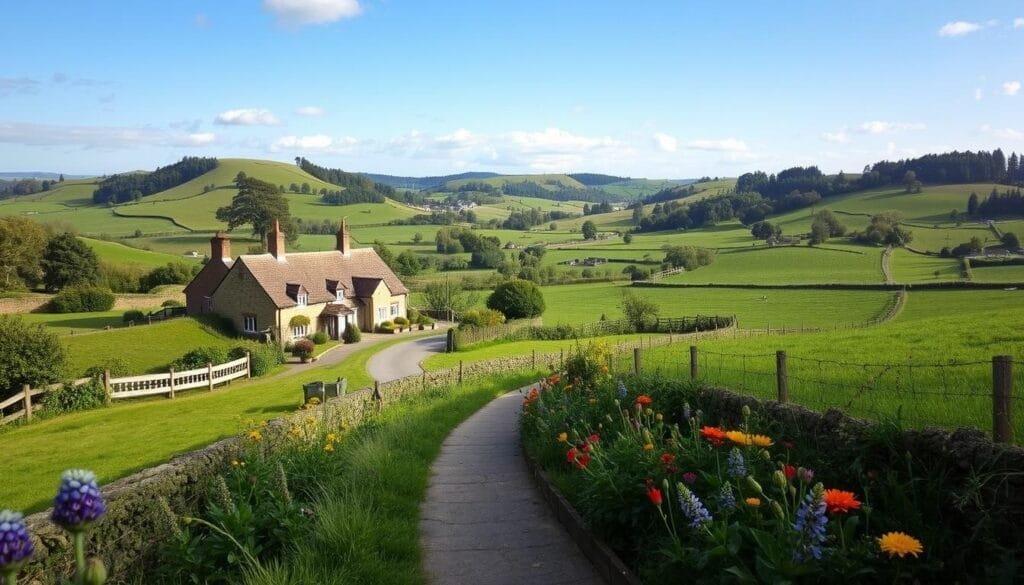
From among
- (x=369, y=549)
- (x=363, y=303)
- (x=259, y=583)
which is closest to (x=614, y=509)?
(x=369, y=549)

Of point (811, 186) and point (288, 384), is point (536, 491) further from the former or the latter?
point (811, 186)

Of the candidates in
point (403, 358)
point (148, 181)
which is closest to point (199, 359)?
point (403, 358)

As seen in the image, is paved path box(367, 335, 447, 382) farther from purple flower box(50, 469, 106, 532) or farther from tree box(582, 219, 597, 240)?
tree box(582, 219, 597, 240)

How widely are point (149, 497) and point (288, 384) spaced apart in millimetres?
23656

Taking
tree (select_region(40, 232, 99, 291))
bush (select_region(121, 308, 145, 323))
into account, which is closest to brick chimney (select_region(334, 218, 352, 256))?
bush (select_region(121, 308, 145, 323))

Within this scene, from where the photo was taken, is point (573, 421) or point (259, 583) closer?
point (259, 583)

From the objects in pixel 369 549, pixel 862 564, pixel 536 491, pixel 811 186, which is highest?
pixel 811 186

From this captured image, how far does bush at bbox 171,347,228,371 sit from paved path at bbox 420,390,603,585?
23.4m

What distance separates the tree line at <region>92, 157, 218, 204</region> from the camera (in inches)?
5856

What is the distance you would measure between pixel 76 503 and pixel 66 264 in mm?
67567

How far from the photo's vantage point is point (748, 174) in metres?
198

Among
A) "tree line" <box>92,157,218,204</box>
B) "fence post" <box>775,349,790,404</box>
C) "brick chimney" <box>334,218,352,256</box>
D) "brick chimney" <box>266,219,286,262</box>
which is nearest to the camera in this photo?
"fence post" <box>775,349,790,404</box>

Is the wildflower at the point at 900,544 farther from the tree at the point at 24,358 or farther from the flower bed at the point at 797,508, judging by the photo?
the tree at the point at 24,358

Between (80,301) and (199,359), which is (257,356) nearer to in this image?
(199,359)
